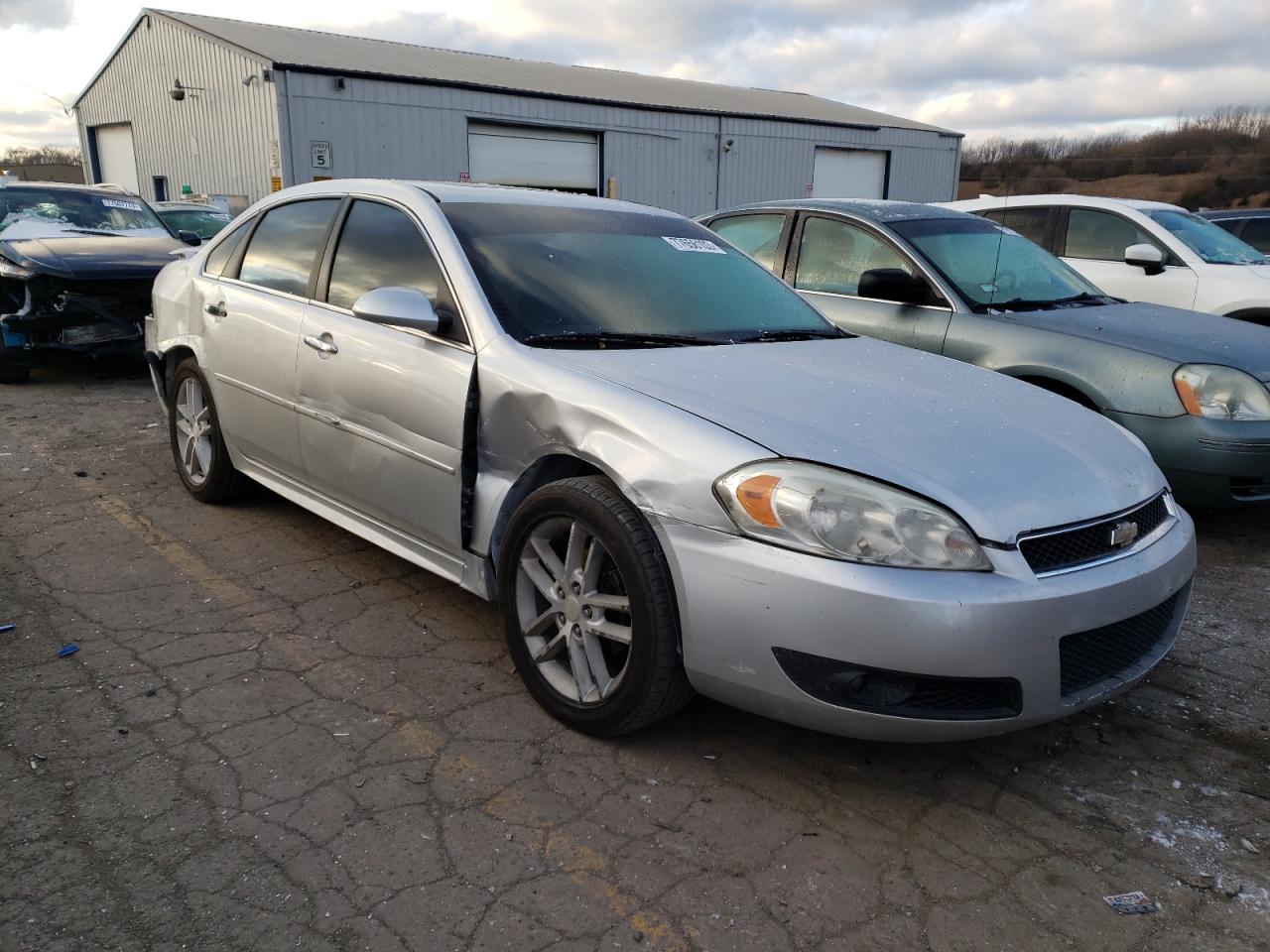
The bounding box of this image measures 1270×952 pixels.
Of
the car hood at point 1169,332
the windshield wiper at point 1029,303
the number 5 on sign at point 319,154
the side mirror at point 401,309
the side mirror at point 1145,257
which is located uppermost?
the number 5 on sign at point 319,154

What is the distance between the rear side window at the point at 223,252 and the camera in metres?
4.52

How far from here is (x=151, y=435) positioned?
255 inches

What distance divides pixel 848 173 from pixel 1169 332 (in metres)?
23.8

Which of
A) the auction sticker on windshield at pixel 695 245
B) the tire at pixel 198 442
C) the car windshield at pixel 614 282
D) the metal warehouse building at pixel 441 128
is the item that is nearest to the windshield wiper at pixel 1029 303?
the car windshield at pixel 614 282

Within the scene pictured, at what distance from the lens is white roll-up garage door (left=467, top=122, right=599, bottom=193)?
20.2 meters

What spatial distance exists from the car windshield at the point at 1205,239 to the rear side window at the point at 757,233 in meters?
3.22

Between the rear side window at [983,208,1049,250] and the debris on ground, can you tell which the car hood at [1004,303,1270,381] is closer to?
the rear side window at [983,208,1049,250]

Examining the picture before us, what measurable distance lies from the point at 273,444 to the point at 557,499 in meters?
1.87

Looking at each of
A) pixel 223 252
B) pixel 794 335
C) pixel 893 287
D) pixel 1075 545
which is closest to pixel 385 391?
pixel 794 335

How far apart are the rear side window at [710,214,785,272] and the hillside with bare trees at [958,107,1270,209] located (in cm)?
353

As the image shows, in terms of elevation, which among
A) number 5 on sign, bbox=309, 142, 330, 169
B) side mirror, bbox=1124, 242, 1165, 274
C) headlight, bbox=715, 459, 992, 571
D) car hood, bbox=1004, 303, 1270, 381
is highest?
number 5 on sign, bbox=309, 142, 330, 169

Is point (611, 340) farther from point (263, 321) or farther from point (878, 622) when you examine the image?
point (263, 321)

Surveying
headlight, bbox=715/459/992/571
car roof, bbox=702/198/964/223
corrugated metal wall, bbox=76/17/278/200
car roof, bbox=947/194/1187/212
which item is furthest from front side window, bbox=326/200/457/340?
corrugated metal wall, bbox=76/17/278/200

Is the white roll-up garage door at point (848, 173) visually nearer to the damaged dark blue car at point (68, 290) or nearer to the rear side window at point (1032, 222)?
the rear side window at point (1032, 222)
